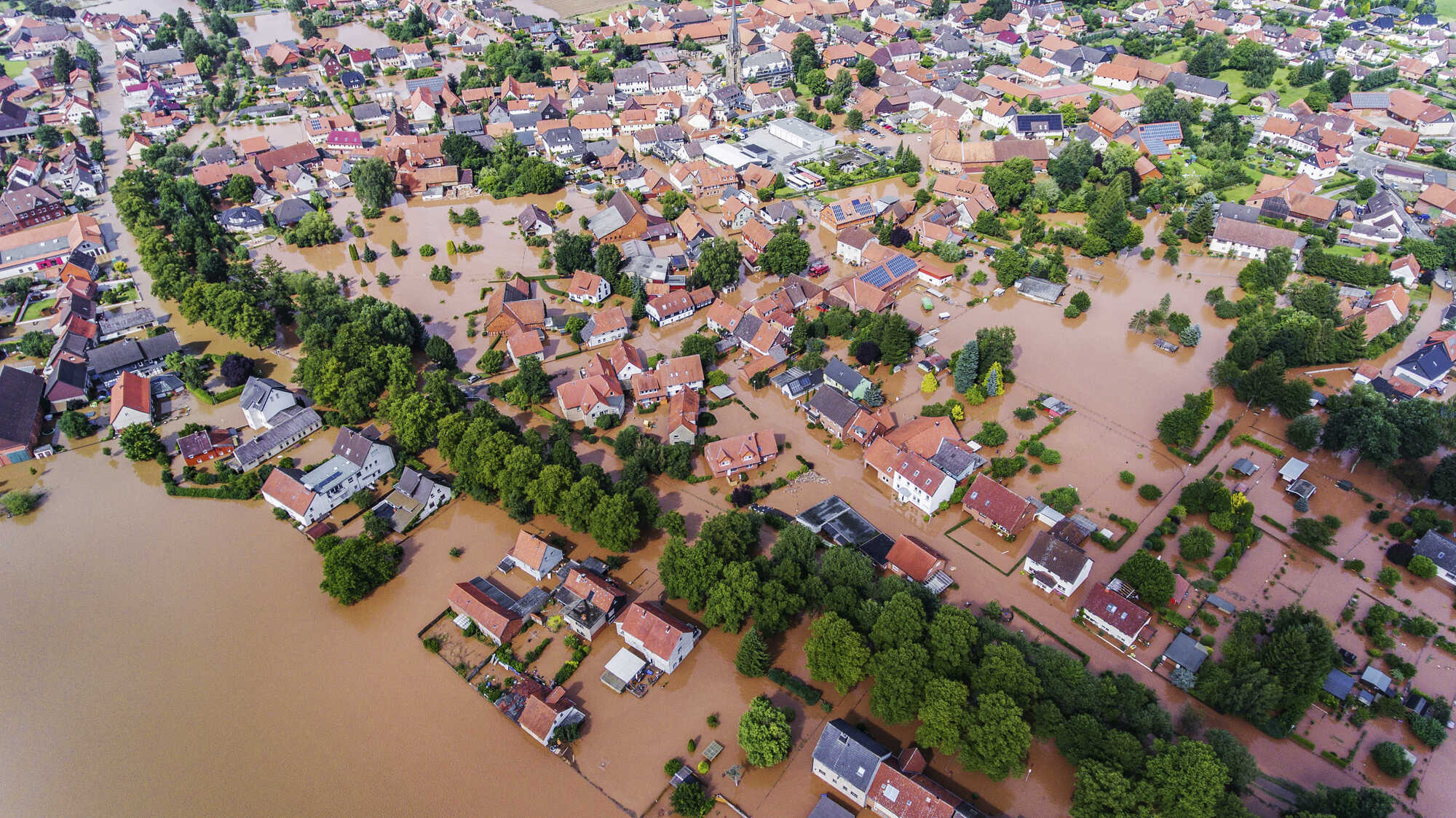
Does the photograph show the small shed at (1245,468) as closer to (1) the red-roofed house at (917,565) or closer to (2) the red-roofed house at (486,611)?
(1) the red-roofed house at (917,565)

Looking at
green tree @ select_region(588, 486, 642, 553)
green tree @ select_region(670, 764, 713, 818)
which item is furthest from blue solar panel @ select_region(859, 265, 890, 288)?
green tree @ select_region(670, 764, 713, 818)

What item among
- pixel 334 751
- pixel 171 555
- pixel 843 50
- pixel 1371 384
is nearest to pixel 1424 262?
pixel 1371 384

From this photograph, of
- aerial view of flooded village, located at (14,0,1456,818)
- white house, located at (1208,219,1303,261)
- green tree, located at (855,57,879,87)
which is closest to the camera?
aerial view of flooded village, located at (14,0,1456,818)

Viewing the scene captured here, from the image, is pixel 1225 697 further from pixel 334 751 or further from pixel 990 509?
pixel 334 751

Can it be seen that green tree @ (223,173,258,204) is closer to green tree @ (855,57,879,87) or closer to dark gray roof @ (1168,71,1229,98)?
green tree @ (855,57,879,87)

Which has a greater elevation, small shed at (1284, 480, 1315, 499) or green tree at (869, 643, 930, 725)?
green tree at (869, 643, 930, 725)

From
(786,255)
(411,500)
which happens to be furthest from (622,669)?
(786,255)

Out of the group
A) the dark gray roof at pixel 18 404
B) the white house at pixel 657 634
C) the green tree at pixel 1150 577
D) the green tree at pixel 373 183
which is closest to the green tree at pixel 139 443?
the dark gray roof at pixel 18 404
